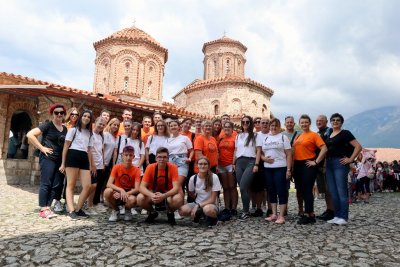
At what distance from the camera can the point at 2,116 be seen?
39.1 ft

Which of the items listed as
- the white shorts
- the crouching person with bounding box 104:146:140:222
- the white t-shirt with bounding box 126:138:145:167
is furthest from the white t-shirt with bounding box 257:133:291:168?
the white t-shirt with bounding box 126:138:145:167

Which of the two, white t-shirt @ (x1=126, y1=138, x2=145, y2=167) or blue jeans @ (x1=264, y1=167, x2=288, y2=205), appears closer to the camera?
blue jeans @ (x1=264, y1=167, x2=288, y2=205)

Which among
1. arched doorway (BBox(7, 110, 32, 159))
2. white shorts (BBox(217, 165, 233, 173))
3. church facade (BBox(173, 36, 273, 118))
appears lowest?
white shorts (BBox(217, 165, 233, 173))

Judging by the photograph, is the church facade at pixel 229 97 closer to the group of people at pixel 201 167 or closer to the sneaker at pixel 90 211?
the group of people at pixel 201 167

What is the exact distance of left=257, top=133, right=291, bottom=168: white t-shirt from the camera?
4.88 m

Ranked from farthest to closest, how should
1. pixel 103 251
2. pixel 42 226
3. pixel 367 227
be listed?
pixel 367 227, pixel 42 226, pixel 103 251

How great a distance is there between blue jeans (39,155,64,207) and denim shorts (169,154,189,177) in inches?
78.4

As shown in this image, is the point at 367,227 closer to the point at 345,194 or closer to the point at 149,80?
the point at 345,194

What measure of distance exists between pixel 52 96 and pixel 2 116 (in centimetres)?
413

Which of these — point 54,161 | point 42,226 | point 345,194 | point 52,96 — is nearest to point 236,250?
point 345,194

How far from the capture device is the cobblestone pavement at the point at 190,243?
301 centimetres

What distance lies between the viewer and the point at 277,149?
4.91 metres

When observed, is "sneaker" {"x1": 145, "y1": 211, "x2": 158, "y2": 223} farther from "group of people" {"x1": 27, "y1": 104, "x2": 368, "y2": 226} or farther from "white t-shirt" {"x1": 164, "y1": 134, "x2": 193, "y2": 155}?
"white t-shirt" {"x1": 164, "y1": 134, "x2": 193, "y2": 155}

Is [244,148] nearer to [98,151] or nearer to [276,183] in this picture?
[276,183]
